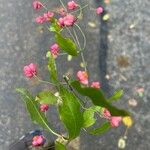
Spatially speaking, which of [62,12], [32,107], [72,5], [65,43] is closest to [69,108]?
[32,107]

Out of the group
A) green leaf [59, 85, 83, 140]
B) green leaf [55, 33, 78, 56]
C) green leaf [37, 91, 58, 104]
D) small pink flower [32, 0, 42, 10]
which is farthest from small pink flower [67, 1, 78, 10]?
green leaf [59, 85, 83, 140]

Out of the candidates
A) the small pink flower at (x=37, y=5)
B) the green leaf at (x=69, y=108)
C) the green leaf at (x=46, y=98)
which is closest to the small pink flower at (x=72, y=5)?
the small pink flower at (x=37, y=5)

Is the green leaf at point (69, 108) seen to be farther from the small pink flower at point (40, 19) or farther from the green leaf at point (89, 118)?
the small pink flower at point (40, 19)

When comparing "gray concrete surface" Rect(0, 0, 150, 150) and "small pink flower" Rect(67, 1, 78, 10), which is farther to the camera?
"small pink flower" Rect(67, 1, 78, 10)

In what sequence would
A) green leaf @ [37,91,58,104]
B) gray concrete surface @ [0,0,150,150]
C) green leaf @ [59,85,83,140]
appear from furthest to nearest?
1. gray concrete surface @ [0,0,150,150]
2. green leaf @ [37,91,58,104]
3. green leaf @ [59,85,83,140]

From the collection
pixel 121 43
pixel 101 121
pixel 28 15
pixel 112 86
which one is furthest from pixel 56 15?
pixel 101 121

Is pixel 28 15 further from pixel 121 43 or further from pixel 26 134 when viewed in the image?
pixel 26 134

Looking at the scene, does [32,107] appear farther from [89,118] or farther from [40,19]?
[40,19]

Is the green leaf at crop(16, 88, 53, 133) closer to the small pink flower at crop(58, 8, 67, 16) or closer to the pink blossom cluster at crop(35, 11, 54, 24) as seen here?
the pink blossom cluster at crop(35, 11, 54, 24)
